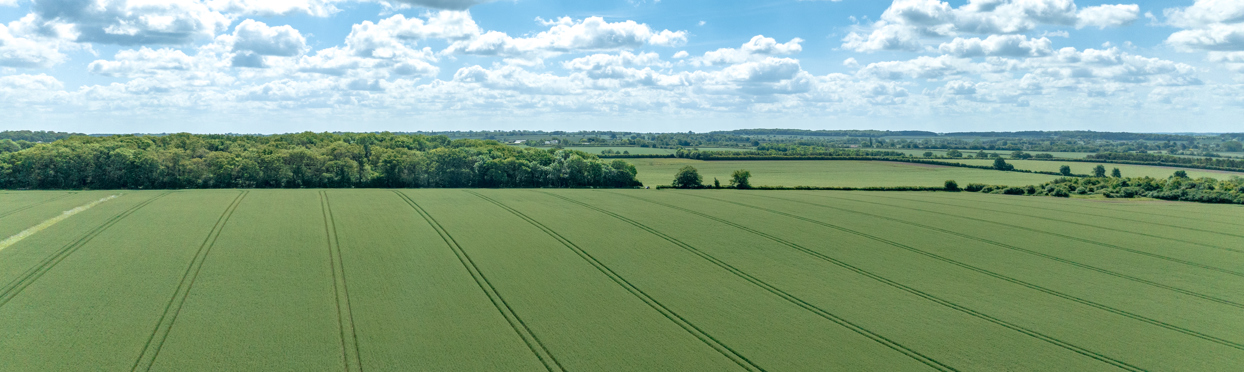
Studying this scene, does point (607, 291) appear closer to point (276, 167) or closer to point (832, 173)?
point (276, 167)

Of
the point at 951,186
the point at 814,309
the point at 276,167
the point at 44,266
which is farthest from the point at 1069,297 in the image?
the point at 276,167

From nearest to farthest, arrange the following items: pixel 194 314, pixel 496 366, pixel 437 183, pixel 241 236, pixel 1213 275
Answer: pixel 496 366 → pixel 194 314 → pixel 1213 275 → pixel 241 236 → pixel 437 183

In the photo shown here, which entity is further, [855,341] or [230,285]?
[230,285]

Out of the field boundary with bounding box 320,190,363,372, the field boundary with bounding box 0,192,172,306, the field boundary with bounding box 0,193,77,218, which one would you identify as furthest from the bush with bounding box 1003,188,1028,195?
the field boundary with bounding box 0,193,77,218

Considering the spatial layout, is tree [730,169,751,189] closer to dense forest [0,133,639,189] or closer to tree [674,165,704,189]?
tree [674,165,704,189]

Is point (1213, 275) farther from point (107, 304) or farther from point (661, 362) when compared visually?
point (107, 304)

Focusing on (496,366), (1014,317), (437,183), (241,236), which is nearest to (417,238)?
(241,236)

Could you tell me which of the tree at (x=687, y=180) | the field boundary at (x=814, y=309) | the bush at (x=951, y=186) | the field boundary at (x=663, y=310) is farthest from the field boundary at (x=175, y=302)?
the bush at (x=951, y=186)
